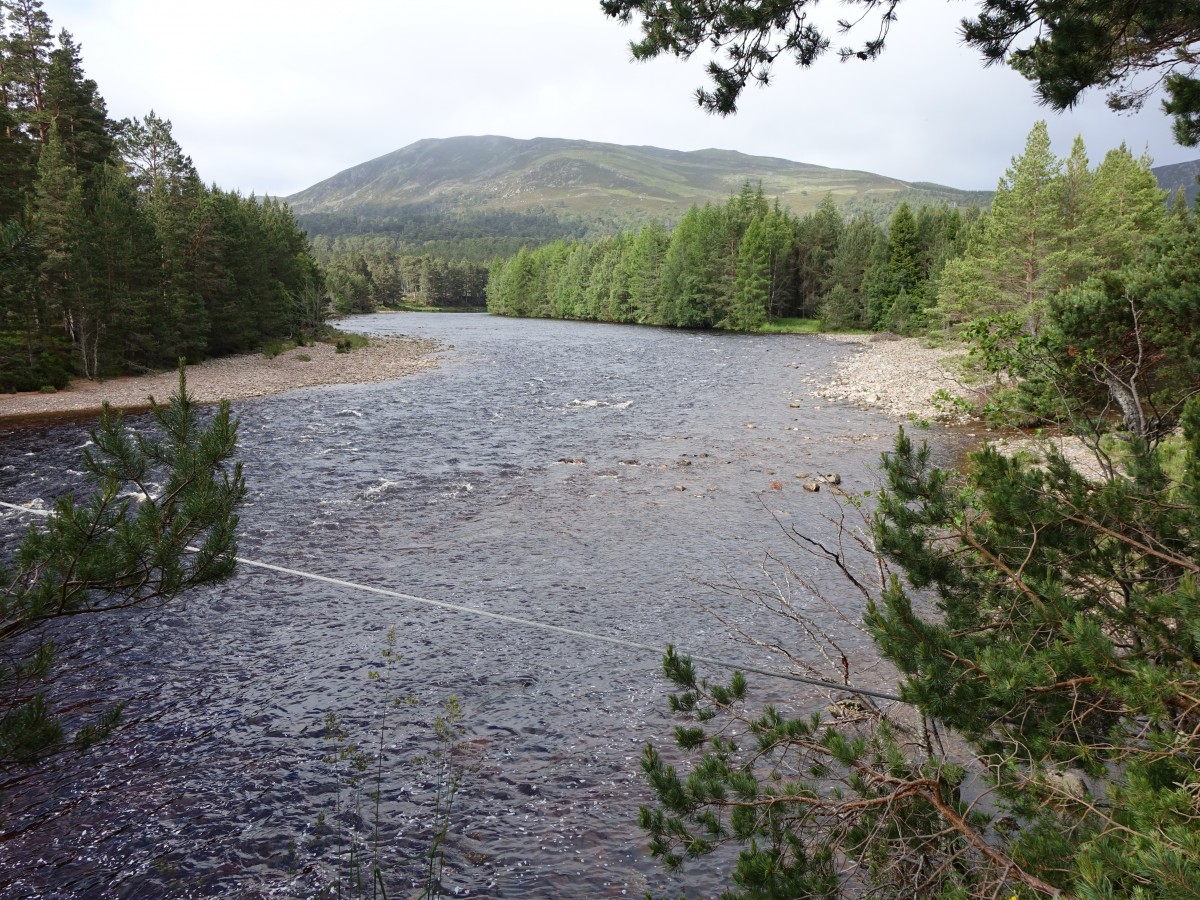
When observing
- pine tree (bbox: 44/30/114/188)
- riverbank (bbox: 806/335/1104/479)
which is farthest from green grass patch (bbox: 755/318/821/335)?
pine tree (bbox: 44/30/114/188)

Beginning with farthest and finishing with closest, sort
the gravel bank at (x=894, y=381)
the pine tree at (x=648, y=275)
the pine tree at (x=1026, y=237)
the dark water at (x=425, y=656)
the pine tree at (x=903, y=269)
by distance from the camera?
the pine tree at (x=648, y=275) < the pine tree at (x=903, y=269) < the pine tree at (x=1026, y=237) < the gravel bank at (x=894, y=381) < the dark water at (x=425, y=656)

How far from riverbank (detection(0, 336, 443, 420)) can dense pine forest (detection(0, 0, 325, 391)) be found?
5.53ft

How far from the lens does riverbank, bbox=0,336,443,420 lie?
26.2m

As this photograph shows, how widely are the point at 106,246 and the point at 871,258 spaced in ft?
208

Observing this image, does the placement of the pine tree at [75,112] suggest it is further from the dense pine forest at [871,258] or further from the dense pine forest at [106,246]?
the dense pine forest at [871,258]

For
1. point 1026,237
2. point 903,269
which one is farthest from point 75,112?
point 903,269

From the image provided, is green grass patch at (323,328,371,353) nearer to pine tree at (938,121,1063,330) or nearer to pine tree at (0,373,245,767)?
pine tree at (938,121,1063,330)

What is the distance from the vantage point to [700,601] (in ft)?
36.0

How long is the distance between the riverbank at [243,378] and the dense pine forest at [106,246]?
1684mm

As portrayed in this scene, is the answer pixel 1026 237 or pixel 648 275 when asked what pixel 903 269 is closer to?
pixel 648 275

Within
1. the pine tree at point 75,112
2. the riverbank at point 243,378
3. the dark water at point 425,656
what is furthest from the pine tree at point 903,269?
the pine tree at point 75,112

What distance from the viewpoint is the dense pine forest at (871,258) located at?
107 feet

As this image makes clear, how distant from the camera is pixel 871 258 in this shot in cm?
6950

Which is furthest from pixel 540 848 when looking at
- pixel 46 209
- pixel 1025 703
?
pixel 46 209
